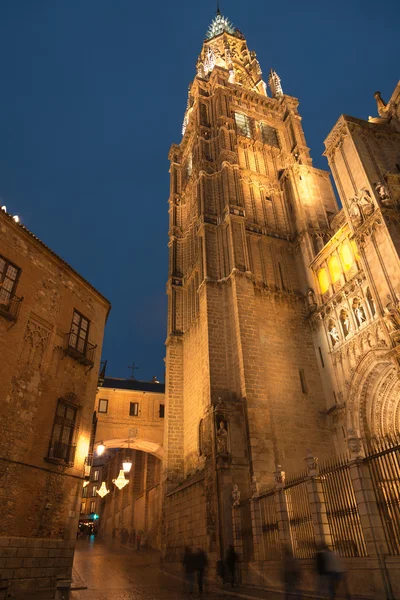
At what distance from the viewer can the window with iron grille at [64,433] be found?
14.3 m

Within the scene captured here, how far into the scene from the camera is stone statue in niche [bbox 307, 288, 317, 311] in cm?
2388

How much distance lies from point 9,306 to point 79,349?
3858 mm

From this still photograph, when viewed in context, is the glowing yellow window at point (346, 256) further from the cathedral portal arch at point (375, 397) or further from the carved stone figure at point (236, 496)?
the carved stone figure at point (236, 496)

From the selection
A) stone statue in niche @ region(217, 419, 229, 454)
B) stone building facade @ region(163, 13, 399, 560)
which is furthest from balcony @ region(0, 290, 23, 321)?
stone statue in niche @ region(217, 419, 229, 454)

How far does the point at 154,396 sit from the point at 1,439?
2169 cm

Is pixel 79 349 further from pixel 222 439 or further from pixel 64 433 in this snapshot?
pixel 222 439

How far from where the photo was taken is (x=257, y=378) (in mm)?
20000

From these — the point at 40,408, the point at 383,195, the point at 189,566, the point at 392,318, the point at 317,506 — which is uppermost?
the point at 383,195

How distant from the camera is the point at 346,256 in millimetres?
21875

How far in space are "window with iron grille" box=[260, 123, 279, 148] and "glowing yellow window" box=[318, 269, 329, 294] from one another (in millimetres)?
16190

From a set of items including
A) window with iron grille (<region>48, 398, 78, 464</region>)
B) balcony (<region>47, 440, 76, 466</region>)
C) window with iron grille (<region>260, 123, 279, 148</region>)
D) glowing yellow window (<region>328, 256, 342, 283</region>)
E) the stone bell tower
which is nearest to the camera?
balcony (<region>47, 440, 76, 466</region>)

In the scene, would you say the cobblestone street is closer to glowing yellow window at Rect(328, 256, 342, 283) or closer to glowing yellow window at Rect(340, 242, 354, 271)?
glowing yellow window at Rect(340, 242, 354, 271)

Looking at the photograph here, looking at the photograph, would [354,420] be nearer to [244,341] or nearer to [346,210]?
[244,341]

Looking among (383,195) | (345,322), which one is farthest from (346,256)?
(383,195)
